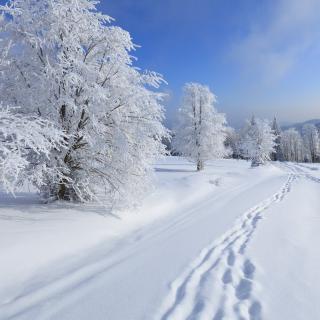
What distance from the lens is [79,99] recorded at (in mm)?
10000

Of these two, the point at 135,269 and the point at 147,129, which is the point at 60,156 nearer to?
the point at 147,129

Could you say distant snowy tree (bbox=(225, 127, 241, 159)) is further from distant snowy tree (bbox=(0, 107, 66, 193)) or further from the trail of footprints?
the trail of footprints

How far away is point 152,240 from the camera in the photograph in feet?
28.3

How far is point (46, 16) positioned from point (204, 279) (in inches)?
336

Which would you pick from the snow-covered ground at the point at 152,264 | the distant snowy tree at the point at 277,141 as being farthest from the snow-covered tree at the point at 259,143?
the snow-covered ground at the point at 152,264

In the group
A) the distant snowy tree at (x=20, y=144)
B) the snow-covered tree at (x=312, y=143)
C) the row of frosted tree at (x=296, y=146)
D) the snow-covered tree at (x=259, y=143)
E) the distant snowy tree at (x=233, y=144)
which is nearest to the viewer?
the distant snowy tree at (x=20, y=144)

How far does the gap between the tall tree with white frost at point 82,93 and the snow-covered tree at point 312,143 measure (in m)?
101

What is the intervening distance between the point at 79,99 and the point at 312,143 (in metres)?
106

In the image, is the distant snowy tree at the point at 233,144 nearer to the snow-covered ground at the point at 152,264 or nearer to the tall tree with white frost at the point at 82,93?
the tall tree with white frost at the point at 82,93

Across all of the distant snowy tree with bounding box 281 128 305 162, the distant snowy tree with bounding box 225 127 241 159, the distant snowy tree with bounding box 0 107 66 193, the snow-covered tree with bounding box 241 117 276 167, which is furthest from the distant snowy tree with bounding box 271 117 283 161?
the distant snowy tree with bounding box 0 107 66 193

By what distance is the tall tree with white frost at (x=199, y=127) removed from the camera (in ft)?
111

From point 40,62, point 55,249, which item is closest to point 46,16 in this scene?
point 40,62

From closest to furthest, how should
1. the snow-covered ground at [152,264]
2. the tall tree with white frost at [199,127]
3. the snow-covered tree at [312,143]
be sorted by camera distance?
the snow-covered ground at [152,264]
the tall tree with white frost at [199,127]
the snow-covered tree at [312,143]

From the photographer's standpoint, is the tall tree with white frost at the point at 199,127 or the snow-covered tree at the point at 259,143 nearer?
the tall tree with white frost at the point at 199,127
